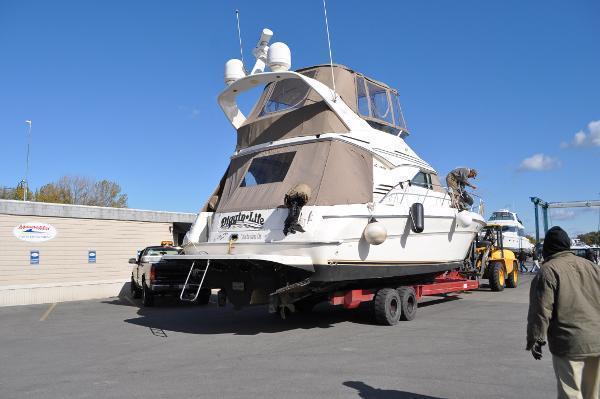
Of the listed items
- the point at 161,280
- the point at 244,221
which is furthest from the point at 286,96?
the point at 161,280

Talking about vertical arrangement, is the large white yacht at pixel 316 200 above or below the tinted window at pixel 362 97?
below

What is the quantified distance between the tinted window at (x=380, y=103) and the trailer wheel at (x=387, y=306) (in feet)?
12.4

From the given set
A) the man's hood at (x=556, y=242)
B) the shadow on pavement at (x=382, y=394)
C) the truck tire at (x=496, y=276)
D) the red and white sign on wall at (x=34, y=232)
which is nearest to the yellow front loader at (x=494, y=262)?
the truck tire at (x=496, y=276)

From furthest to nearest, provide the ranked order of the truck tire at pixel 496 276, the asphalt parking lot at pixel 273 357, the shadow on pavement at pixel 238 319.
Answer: the truck tire at pixel 496 276 → the shadow on pavement at pixel 238 319 → the asphalt parking lot at pixel 273 357

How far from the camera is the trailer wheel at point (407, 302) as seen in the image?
1018 cm

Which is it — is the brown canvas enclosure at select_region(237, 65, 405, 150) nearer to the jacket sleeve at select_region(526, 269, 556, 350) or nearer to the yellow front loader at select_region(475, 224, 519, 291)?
the jacket sleeve at select_region(526, 269, 556, 350)

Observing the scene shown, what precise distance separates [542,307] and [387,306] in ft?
19.5

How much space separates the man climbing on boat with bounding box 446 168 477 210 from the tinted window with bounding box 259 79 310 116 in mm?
4856

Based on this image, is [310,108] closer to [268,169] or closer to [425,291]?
[268,169]

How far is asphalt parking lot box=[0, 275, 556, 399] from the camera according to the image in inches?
221

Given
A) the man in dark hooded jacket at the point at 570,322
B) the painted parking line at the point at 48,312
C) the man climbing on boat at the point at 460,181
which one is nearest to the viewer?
the man in dark hooded jacket at the point at 570,322

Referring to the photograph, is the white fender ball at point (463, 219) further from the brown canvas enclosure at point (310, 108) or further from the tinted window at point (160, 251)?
the tinted window at point (160, 251)

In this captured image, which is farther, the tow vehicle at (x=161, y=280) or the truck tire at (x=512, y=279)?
the truck tire at (x=512, y=279)

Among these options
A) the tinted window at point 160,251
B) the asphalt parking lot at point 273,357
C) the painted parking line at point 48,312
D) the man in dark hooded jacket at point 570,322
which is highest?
the tinted window at point 160,251
